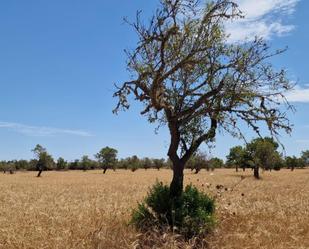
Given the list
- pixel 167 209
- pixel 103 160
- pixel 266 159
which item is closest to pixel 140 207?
pixel 167 209

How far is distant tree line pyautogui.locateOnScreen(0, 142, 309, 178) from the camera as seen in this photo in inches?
2648


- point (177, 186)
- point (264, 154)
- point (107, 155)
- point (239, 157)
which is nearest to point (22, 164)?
point (107, 155)

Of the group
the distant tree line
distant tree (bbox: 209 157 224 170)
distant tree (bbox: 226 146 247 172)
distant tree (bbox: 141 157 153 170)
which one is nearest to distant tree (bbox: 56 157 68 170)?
the distant tree line

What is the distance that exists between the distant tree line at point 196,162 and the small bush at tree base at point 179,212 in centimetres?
1664

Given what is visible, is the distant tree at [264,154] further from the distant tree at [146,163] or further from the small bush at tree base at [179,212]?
the distant tree at [146,163]

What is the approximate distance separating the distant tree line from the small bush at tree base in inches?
655

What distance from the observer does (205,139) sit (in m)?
14.1

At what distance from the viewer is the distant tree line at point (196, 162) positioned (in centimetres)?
6725

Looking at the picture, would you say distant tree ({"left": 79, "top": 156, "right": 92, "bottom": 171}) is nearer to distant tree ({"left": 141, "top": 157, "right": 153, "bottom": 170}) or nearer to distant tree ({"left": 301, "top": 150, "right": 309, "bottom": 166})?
distant tree ({"left": 141, "top": 157, "right": 153, "bottom": 170})

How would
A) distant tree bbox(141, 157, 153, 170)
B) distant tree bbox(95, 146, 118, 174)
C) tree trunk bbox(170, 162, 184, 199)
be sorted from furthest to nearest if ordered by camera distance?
distant tree bbox(141, 157, 153, 170), distant tree bbox(95, 146, 118, 174), tree trunk bbox(170, 162, 184, 199)

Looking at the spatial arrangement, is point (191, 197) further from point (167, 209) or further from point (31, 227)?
point (31, 227)

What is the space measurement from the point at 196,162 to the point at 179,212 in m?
78.3

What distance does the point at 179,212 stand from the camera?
12.4 meters

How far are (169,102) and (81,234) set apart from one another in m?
6.02
